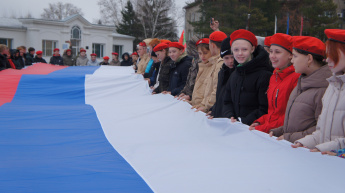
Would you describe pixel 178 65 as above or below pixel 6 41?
below

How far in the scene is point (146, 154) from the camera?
296cm

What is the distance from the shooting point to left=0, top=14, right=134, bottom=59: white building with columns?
26016 mm

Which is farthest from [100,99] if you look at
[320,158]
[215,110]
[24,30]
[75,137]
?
[24,30]

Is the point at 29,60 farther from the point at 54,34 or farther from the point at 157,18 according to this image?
the point at 157,18

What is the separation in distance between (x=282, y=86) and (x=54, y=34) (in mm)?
26872

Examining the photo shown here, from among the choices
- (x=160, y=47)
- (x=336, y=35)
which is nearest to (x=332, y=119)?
(x=336, y=35)

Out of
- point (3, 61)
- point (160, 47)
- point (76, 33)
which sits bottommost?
point (3, 61)

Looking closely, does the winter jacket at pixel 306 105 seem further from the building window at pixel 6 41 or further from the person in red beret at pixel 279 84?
the building window at pixel 6 41

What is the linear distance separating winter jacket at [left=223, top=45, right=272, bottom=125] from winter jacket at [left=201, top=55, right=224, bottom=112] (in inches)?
22.8

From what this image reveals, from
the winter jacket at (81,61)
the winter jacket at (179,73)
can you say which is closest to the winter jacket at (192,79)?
the winter jacket at (179,73)

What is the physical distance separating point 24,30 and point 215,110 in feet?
83.7

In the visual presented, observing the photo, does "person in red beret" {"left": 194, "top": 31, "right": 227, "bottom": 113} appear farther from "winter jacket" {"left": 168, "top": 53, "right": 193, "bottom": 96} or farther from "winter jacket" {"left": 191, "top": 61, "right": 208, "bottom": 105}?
"winter jacket" {"left": 168, "top": 53, "right": 193, "bottom": 96}

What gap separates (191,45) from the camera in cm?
609

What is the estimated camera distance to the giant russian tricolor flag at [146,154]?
Answer: 6.75 feet
